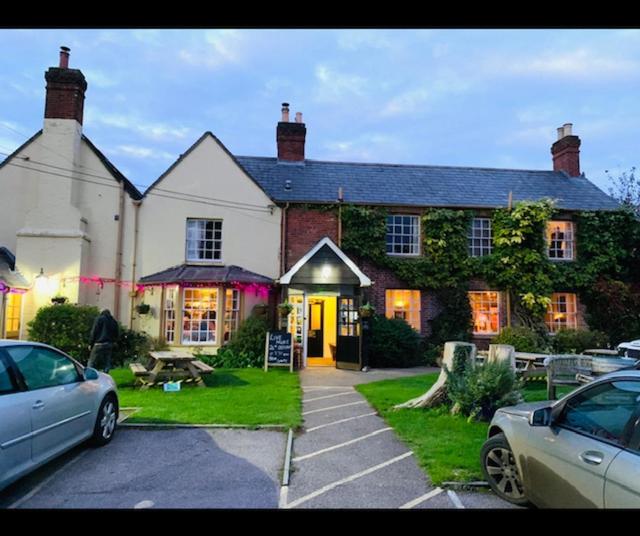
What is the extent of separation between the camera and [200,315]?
15.6m

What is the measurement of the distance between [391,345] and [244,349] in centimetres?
493

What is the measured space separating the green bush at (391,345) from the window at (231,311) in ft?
15.7

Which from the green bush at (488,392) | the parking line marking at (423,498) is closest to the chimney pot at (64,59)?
the green bush at (488,392)

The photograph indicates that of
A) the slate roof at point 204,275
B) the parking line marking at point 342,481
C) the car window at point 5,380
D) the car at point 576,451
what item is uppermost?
the slate roof at point 204,275

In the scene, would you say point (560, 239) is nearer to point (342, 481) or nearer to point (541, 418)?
point (541, 418)

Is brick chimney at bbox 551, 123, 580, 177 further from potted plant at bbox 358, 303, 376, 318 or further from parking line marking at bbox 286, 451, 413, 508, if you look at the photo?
parking line marking at bbox 286, 451, 413, 508

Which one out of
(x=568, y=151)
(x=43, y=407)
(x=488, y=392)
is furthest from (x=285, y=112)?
(x=43, y=407)

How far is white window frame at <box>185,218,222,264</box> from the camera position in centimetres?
1650

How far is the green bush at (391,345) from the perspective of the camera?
15047mm

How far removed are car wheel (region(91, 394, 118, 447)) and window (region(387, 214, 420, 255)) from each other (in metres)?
12.4

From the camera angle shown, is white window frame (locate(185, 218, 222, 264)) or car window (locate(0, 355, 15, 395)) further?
white window frame (locate(185, 218, 222, 264))

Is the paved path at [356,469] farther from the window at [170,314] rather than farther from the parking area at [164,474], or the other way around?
the window at [170,314]

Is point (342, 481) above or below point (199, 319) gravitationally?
below

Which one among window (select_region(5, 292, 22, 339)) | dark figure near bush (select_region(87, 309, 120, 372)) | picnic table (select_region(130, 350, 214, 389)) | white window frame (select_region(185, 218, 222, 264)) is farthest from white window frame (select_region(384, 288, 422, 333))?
window (select_region(5, 292, 22, 339))
